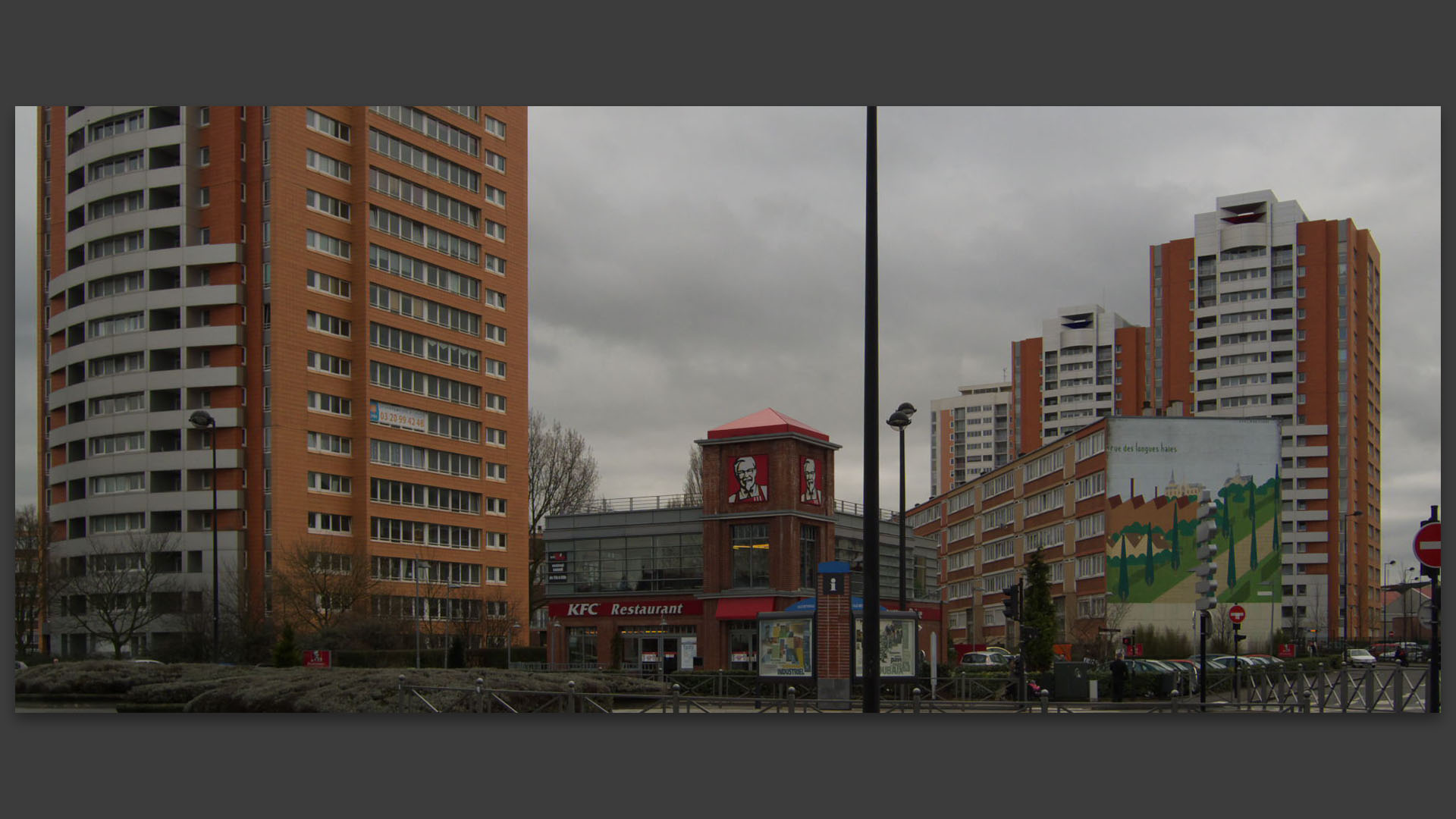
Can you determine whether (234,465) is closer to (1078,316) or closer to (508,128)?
(508,128)

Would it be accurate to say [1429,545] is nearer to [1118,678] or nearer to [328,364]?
[1118,678]

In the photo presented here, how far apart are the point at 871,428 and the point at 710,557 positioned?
45175mm

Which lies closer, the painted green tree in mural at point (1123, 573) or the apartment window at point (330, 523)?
the apartment window at point (330, 523)

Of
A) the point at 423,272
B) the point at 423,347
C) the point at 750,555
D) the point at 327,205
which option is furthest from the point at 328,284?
the point at 750,555

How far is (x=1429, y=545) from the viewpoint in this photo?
811 inches

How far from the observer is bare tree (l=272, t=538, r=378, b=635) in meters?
71.1

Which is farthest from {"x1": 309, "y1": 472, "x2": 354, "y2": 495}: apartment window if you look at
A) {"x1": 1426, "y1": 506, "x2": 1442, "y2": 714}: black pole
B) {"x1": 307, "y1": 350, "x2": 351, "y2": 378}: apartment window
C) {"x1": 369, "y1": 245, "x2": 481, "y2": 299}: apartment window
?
{"x1": 1426, "y1": 506, "x2": 1442, "y2": 714}: black pole

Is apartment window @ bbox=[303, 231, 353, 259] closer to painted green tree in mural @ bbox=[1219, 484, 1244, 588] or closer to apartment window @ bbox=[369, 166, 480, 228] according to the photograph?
apartment window @ bbox=[369, 166, 480, 228]

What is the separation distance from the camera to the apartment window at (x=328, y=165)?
85188 mm

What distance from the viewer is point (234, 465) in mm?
82250

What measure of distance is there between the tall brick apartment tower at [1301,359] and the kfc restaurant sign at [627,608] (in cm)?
8302

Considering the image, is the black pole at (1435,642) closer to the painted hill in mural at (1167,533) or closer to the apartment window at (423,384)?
the painted hill in mural at (1167,533)

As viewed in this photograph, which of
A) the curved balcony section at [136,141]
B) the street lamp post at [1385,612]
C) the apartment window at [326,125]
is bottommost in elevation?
the street lamp post at [1385,612]

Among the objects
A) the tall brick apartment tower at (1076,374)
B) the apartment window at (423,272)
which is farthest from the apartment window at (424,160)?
the tall brick apartment tower at (1076,374)
